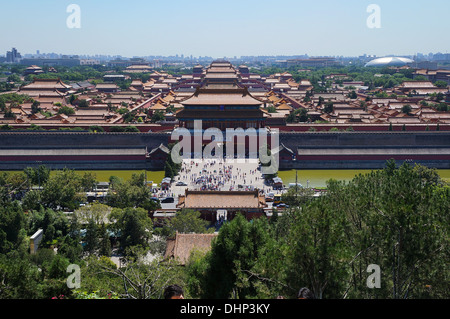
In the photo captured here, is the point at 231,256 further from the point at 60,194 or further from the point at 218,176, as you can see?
the point at 218,176

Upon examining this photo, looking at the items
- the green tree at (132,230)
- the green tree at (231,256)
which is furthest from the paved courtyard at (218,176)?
the green tree at (231,256)

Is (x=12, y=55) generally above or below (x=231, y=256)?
above

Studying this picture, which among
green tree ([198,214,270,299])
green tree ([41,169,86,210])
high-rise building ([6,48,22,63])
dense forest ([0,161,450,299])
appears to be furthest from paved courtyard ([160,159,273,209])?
high-rise building ([6,48,22,63])

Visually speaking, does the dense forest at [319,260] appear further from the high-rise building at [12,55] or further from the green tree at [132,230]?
the high-rise building at [12,55]

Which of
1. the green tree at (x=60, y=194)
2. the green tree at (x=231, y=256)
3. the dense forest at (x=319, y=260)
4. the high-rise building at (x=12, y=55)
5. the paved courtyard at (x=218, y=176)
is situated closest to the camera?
the dense forest at (x=319, y=260)

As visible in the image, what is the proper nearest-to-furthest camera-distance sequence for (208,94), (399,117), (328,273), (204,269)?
(328,273)
(204,269)
(208,94)
(399,117)

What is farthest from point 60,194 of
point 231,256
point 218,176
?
point 231,256

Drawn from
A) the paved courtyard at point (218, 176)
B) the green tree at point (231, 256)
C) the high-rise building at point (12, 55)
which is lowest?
the paved courtyard at point (218, 176)

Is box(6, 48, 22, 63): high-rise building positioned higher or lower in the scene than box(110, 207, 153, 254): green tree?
higher

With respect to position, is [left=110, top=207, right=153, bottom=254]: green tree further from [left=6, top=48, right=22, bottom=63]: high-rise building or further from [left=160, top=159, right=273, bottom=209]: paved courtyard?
[left=6, top=48, right=22, bottom=63]: high-rise building

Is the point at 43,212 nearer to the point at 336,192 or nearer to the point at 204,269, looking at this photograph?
the point at 204,269
